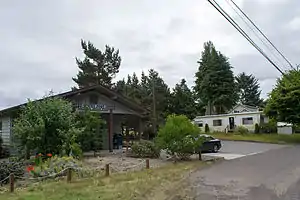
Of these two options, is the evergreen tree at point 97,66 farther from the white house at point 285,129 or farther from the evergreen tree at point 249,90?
the evergreen tree at point 249,90

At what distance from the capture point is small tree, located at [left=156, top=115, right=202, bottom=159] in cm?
1895

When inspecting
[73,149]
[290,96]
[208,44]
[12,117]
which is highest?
[208,44]

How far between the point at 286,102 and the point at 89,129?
22172mm

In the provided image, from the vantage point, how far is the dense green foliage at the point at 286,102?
34.5 metres

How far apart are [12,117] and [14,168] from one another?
1001 cm

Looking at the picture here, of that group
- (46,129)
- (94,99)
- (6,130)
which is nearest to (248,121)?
(94,99)

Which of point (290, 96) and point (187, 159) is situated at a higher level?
point (290, 96)

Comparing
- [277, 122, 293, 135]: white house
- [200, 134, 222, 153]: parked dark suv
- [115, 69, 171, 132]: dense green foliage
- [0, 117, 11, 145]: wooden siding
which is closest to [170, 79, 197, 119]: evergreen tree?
[115, 69, 171, 132]: dense green foliage

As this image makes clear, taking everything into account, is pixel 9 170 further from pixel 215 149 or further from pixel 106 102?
pixel 215 149

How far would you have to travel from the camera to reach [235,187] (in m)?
11.1

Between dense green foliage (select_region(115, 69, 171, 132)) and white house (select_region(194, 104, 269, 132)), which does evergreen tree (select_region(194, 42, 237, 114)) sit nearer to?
white house (select_region(194, 104, 269, 132))

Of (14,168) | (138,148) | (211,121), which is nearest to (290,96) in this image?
(211,121)

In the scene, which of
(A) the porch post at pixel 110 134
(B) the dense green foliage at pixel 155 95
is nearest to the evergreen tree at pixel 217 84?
(B) the dense green foliage at pixel 155 95

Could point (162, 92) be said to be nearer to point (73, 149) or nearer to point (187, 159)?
point (187, 159)
